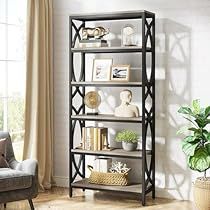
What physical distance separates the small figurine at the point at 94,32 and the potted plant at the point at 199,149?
1.26m

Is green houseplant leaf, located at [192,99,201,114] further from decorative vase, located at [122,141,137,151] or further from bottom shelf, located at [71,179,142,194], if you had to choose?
bottom shelf, located at [71,179,142,194]

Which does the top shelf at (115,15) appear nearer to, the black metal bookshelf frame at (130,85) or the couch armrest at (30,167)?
the black metal bookshelf frame at (130,85)

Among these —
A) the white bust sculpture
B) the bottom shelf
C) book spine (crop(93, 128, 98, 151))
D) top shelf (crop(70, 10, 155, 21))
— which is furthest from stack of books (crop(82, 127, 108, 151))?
top shelf (crop(70, 10, 155, 21))

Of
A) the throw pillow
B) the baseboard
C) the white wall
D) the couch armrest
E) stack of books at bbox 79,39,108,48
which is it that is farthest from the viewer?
the baseboard

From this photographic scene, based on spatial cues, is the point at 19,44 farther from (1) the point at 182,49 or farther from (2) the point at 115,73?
(1) the point at 182,49

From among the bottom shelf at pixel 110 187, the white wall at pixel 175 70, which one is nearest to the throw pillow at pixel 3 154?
the bottom shelf at pixel 110 187

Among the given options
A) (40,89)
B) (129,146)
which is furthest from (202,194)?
(40,89)

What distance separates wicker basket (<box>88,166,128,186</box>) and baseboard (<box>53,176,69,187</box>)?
23.4 inches

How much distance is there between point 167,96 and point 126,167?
0.95 m

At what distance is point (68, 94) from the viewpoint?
6758 mm

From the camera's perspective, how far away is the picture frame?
6127 mm

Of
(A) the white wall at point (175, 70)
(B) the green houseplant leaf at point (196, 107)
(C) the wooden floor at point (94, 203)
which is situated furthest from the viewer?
(A) the white wall at point (175, 70)

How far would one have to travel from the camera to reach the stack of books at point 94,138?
20.4ft

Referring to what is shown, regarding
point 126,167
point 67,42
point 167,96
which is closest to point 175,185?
point 126,167
